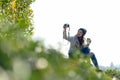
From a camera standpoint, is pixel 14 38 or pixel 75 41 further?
pixel 75 41

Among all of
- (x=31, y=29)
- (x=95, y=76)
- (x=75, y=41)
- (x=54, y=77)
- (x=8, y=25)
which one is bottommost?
(x=31, y=29)

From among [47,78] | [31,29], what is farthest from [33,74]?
[31,29]

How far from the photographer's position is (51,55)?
194 cm

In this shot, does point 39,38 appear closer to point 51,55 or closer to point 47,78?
point 51,55

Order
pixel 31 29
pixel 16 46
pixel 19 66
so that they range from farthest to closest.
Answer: pixel 31 29 < pixel 16 46 < pixel 19 66

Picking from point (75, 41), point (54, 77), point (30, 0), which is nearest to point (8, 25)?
point (54, 77)

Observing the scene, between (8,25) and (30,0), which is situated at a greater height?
(8,25)

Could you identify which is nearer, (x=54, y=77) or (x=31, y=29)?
(x=54, y=77)

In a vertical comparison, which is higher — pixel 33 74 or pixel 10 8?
pixel 33 74

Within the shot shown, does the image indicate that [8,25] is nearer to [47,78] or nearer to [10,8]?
[47,78]

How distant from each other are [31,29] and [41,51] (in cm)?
4530

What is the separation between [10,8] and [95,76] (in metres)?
46.7

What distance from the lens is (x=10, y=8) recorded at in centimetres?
4869

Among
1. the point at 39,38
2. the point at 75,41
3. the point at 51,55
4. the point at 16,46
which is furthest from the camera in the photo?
the point at 75,41
